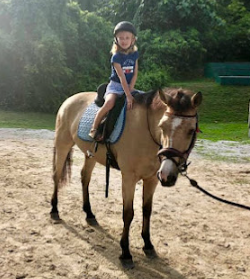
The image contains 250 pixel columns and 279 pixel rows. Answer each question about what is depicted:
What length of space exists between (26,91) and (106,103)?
10541 millimetres

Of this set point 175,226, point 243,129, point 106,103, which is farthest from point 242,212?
point 243,129

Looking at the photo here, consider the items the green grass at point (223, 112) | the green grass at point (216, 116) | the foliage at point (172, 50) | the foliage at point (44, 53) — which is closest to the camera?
the green grass at point (223, 112)

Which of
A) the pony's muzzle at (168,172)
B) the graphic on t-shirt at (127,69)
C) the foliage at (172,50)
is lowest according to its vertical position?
the pony's muzzle at (168,172)

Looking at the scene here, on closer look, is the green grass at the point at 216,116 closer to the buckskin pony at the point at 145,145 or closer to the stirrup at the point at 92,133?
the buckskin pony at the point at 145,145

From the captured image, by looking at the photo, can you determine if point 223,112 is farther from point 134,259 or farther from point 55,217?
point 134,259

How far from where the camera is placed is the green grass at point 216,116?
10516mm

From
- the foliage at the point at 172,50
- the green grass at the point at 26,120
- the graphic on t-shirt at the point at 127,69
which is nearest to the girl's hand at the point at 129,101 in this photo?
the graphic on t-shirt at the point at 127,69

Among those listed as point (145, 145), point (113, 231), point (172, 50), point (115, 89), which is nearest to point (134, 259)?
point (113, 231)

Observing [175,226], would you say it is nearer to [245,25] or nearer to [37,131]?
[37,131]

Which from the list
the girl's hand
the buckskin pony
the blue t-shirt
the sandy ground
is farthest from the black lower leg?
the blue t-shirt

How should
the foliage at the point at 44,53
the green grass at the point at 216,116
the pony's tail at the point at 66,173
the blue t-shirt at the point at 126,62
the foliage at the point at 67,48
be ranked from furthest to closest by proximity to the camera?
the foliage at the point at 67,48, the foliage at the point at 44,53, the green grass at the point at 216,116, the pony's tail at the point at 66,173, the blue t-shirt at the point at 126,62

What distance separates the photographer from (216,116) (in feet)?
44.9

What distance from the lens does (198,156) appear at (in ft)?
24.5

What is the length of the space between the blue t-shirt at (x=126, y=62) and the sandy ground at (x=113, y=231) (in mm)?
1775
